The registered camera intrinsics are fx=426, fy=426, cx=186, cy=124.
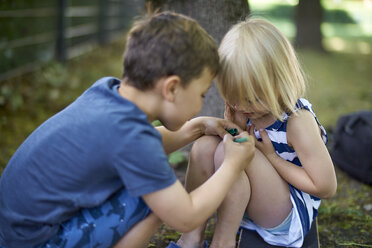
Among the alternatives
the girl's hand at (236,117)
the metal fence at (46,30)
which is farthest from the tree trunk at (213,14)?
the girl's hand at (236,117)

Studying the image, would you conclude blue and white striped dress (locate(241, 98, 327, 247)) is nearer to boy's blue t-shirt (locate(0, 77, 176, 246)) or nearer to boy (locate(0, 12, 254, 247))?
boy (locate(0, 12, 254, 247))

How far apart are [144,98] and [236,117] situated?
640mm

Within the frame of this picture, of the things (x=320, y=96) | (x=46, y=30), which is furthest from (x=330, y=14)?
(x=46, y=30)

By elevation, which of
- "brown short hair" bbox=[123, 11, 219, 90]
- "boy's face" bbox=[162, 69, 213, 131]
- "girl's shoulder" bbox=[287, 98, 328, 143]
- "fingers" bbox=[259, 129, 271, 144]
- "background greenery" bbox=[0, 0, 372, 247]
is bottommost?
"background greenery" bbox=[0, 0, 372, 247]

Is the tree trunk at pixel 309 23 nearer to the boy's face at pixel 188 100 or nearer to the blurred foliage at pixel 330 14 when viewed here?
the blurred foliage at pixel 330 14

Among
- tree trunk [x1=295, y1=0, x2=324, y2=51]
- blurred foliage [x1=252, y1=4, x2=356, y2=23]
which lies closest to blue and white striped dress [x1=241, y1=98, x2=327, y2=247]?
tree trunk [x1=295, y1=0, x2=324, y2=51]

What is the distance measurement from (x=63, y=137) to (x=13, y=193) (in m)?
0.30

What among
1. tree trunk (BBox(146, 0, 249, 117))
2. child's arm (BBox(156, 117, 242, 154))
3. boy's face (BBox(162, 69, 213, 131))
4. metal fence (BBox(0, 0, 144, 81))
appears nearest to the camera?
boy's face (BBox(162, 69, 213, 131))

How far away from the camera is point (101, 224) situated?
5.38 feet

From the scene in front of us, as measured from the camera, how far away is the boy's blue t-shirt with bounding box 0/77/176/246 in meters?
1.46

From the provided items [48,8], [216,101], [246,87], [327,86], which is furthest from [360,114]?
[48,8]

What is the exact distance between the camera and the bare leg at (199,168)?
76.5 inches

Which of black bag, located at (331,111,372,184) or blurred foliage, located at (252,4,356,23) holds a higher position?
blurred foliage, located at (252,4,356,23)

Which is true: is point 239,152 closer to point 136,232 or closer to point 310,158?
point 310,158
